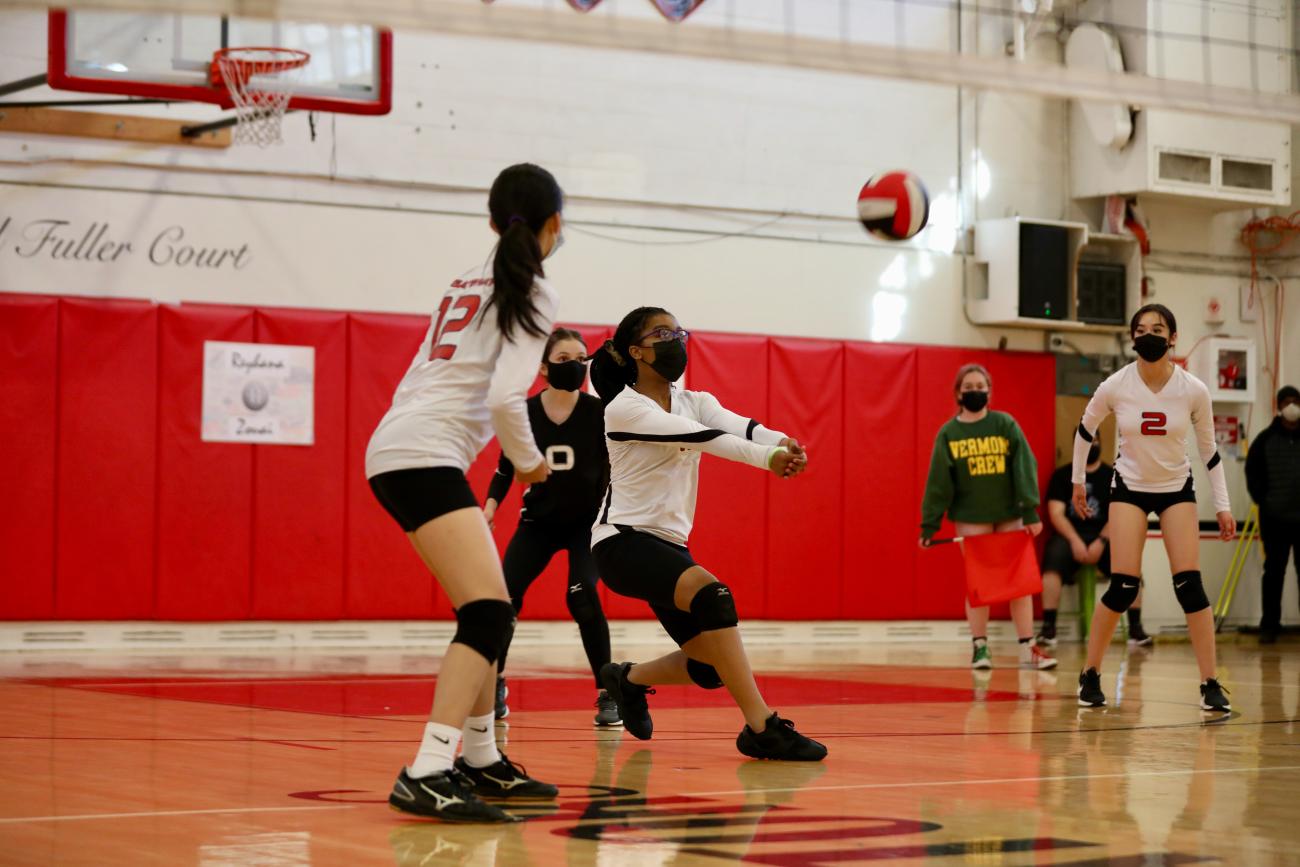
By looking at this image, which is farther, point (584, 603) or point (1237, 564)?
point (1237, 564)

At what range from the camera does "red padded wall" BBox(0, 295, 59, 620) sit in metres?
12.7

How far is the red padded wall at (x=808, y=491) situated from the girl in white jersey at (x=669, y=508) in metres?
9.26

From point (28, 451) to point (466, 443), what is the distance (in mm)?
9306

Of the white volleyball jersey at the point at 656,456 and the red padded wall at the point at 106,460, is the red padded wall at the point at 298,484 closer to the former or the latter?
the red padded wall at the point at 106,460

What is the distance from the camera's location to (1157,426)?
814cm

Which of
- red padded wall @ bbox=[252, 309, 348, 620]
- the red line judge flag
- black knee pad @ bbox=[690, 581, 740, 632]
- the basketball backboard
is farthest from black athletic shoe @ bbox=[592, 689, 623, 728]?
red padded wall @ bbox=[252, 309, 348, 620]

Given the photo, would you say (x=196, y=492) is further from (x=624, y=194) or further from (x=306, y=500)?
(x=624, y=194)

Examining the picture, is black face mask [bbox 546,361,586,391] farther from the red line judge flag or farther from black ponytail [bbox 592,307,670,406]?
the red line judge flag

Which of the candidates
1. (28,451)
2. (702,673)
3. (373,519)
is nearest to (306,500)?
(373,519)

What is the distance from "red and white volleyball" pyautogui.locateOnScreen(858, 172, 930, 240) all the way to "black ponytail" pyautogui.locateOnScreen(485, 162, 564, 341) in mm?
5303

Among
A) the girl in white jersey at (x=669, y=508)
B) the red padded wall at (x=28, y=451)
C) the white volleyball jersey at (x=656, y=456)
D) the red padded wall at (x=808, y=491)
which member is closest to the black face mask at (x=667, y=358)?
the girl in white jersey at (x=669, y=508)

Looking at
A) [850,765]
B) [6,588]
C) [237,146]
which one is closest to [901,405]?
[237,146]

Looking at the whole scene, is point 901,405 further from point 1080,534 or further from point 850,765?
point 850,765

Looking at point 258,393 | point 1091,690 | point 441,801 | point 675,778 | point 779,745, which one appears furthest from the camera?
point 258,393
